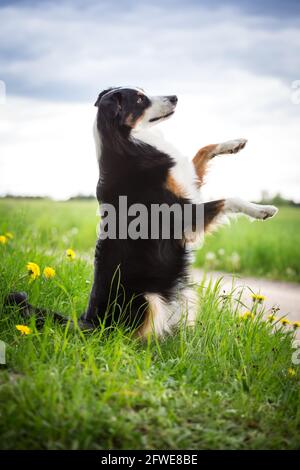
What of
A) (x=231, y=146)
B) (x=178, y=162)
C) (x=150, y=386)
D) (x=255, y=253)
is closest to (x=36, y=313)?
(x=150, y=386)

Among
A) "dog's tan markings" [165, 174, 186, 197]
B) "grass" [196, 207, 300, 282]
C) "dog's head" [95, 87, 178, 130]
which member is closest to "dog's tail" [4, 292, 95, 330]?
"dog's tan markings" [165, 174, 186, 197]

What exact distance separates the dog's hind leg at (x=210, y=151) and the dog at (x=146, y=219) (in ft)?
1.21

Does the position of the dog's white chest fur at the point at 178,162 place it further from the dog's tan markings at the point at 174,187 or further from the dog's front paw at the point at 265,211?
the dog's front paw at the point at 265,211

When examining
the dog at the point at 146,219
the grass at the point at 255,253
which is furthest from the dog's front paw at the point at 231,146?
the grass at the point at 255,253

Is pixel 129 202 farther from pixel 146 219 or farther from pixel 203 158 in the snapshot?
pixel 203 158

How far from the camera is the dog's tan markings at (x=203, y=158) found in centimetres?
386

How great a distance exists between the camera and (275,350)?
11.5ft

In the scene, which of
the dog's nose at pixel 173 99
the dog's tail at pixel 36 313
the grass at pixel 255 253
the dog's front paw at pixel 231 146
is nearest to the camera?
the dog's tail at pixel 36 313

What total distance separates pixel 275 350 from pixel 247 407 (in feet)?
2.91

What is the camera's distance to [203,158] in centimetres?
388

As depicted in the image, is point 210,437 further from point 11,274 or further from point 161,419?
point 11,274

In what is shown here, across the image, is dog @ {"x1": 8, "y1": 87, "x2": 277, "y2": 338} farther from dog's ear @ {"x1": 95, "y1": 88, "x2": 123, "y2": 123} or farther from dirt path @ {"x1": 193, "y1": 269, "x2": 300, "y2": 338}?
dirt path @ {"x1": 193, "y1": 269, "x2": 300, "y2": 338}

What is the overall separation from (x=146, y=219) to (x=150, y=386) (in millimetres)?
1141

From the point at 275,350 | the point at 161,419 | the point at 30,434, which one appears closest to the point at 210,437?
the point at 161,419
